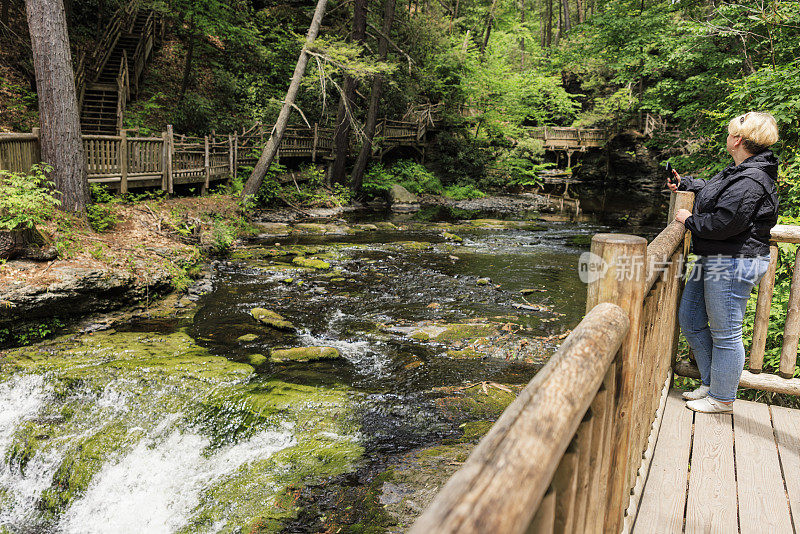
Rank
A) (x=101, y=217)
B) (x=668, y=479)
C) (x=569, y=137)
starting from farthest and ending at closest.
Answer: (x=569, y=137)
(x=101, y=217)
(x=668, y=479)

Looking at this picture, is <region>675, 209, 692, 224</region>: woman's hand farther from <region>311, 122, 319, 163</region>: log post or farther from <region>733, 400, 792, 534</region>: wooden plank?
<region>311, 122, 319, 163</region>: log post

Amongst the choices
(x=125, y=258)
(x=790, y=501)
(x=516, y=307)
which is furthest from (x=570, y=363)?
(x=125, y=258)

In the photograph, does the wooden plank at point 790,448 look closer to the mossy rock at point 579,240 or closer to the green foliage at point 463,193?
the mossy rock at point 579,240

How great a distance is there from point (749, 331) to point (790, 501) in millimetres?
3204

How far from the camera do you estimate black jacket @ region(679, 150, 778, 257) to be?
10.3 feet

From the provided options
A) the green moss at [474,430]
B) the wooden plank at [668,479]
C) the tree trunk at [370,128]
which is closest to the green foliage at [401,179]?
the tree trunk at [370,128]

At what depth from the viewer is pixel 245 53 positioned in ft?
77.5

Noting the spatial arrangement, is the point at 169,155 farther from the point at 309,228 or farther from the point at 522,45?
the point at 522,45

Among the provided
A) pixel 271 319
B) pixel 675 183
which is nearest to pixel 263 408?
pixel 271 319

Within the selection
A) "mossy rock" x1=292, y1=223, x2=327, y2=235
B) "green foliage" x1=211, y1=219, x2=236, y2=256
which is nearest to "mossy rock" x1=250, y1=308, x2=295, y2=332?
"green foliage" x1=211, y1=219, x2=236, y2=256

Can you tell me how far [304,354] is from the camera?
22.8 feet

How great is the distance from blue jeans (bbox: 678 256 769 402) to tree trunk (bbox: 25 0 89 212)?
960cm

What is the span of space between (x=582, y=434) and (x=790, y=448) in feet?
8.59

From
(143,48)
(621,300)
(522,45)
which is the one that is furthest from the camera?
(522,45)
